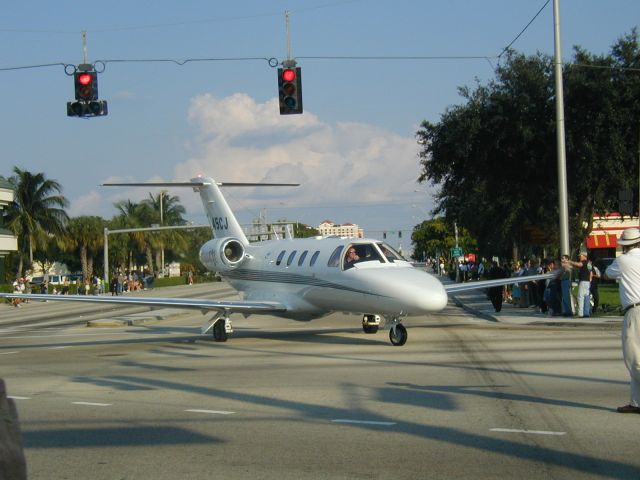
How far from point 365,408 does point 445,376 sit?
3032 millimetres

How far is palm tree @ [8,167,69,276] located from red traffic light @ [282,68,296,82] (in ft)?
219

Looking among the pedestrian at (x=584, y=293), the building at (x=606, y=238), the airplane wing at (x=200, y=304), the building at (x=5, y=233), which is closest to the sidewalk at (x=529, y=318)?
the pedestrian at (x=584, y=293)

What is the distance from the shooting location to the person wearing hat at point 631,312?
9.16 metres

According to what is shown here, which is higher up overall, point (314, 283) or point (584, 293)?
point (314, 283)

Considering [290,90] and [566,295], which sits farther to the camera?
[566,295]

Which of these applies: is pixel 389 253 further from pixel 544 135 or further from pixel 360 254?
pixel 544 135

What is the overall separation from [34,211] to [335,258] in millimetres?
70243

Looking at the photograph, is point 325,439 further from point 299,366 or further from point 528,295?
point 528,295

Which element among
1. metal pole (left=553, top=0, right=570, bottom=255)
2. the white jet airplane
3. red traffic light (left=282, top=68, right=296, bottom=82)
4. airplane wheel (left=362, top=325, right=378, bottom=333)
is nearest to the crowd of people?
metal pole (left=553, top=0, right=570, bottom=255)

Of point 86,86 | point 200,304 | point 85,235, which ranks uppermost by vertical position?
point 85,235

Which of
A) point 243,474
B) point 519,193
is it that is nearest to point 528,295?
point 519,193

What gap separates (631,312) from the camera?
932cm

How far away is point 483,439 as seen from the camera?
8.47m

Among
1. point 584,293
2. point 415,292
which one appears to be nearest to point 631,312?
point 415,292
